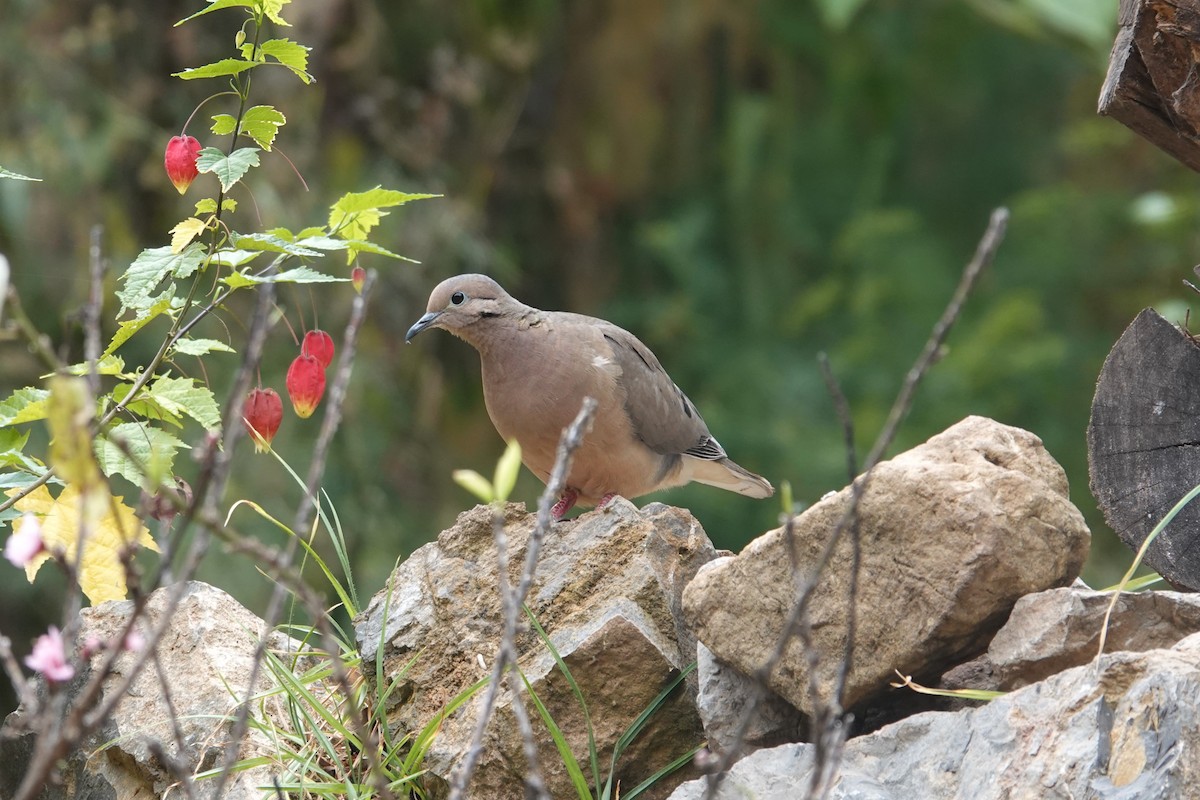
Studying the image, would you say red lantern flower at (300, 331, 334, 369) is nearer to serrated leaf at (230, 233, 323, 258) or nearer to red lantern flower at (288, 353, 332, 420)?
red lantern flower at (288, 353, 332, 420)

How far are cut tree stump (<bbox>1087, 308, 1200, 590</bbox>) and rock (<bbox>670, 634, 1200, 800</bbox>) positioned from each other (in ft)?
1.89

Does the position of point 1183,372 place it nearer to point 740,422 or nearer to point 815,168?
point 740,422

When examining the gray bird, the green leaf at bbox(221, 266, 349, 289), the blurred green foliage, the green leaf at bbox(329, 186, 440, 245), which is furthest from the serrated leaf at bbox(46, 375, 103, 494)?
the blurred green foliage

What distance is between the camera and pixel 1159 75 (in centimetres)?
294

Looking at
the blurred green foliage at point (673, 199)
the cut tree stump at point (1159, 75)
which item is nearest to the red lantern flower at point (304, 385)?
the cut tree stump at point (1159, 75)

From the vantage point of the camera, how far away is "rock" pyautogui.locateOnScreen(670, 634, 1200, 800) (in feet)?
6.98

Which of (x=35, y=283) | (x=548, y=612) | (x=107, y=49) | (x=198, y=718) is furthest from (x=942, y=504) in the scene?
(x=107, y=49)

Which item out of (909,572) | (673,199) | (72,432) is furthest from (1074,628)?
(673,199)

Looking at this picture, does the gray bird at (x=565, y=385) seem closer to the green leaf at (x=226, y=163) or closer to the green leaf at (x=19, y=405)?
the green leaf at (x=226, y=163)

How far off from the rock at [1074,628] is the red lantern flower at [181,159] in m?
1.82

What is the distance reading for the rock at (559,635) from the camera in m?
2.99

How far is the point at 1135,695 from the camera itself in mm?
2193

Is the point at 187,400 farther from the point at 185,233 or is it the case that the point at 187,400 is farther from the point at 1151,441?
the point at 1151,441

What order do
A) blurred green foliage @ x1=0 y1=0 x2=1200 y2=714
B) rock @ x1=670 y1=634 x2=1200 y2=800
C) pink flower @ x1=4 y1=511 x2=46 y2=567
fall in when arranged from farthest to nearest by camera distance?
blurred green foliage @ x1=0 y1=0 x2=1200 y2=714
rock @ x1=670 y1=634 x2=1200 y2=800
pink flower @ x1=4 y1=511 x2=46 y2=567
